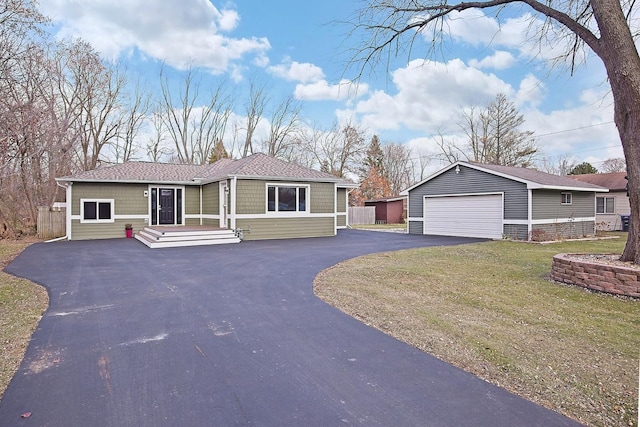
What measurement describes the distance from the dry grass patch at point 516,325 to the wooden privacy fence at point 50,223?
14.0 metres

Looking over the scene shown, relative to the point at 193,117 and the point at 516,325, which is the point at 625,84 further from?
the point at 193,117

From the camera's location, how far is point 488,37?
27.7 feet

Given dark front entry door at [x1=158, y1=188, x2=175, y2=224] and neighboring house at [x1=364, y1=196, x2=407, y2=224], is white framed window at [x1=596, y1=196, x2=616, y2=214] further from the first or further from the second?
dark front entry door at [x1=158, y1=188, x2=175, y2=224]

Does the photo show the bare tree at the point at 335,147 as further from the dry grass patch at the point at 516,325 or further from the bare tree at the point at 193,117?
the dry grass patch at the point at 516,325

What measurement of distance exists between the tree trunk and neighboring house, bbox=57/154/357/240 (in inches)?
430

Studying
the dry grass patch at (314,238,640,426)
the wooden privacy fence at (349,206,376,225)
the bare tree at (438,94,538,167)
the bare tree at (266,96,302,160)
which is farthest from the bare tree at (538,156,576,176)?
the dry grass patch at (314,238,640,426)

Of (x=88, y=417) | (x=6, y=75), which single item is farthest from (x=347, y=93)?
(x=6, y=75)

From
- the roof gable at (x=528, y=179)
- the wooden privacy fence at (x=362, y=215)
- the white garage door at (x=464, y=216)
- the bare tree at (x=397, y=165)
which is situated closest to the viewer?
the roof gable at (x=528, y=179)

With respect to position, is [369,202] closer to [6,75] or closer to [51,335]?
[6,75]

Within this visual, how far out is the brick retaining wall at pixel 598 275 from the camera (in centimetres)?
569

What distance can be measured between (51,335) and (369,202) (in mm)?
27844

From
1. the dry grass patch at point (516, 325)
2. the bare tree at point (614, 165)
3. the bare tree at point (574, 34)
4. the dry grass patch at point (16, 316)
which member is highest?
the bare tree at point (614, 165)

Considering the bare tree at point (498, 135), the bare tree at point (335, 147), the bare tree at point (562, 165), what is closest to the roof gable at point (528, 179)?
the bare tree at point (498, 135)

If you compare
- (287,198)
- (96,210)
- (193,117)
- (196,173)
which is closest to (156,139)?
(193,117)
